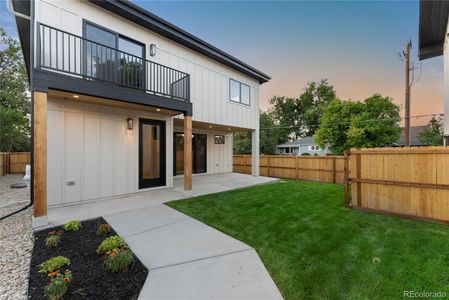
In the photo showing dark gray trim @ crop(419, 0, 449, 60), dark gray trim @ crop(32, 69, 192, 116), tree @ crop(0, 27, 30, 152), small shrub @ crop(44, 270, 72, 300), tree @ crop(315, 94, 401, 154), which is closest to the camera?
small shrub @ crop(44, 270, 72, 300)

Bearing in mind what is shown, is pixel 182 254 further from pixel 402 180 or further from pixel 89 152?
pixel 402 180

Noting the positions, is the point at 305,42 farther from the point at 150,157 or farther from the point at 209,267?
the point at 209,267

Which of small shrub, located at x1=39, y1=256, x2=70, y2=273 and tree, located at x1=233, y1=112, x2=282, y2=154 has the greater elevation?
tree, located at x1=233, y1=112, x2=282, y2=154

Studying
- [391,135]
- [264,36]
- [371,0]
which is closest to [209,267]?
[371,0]

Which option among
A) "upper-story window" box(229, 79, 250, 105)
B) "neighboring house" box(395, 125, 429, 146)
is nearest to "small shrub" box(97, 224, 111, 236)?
"upper-story window" box(229, 79, 250, 105)

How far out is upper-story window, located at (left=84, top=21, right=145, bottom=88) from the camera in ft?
17.8

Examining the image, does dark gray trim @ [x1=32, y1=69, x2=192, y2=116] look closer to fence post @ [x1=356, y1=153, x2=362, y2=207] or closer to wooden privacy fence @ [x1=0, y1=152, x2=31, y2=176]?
fence post @ [x1=356, y1=153, x2=362, y2=207]

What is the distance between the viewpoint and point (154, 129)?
7.45 m

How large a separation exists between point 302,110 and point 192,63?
1302 inches

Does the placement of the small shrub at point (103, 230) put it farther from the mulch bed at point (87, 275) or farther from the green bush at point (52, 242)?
the green bush at point (52, 242)

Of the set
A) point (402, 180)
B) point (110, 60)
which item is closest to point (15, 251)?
A: point (110, 60)

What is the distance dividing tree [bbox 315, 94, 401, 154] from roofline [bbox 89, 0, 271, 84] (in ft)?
45.2

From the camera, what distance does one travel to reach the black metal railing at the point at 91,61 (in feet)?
15.9

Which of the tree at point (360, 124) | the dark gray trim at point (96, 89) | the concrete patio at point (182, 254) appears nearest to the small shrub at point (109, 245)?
the concrete patio at point (182, 254)
